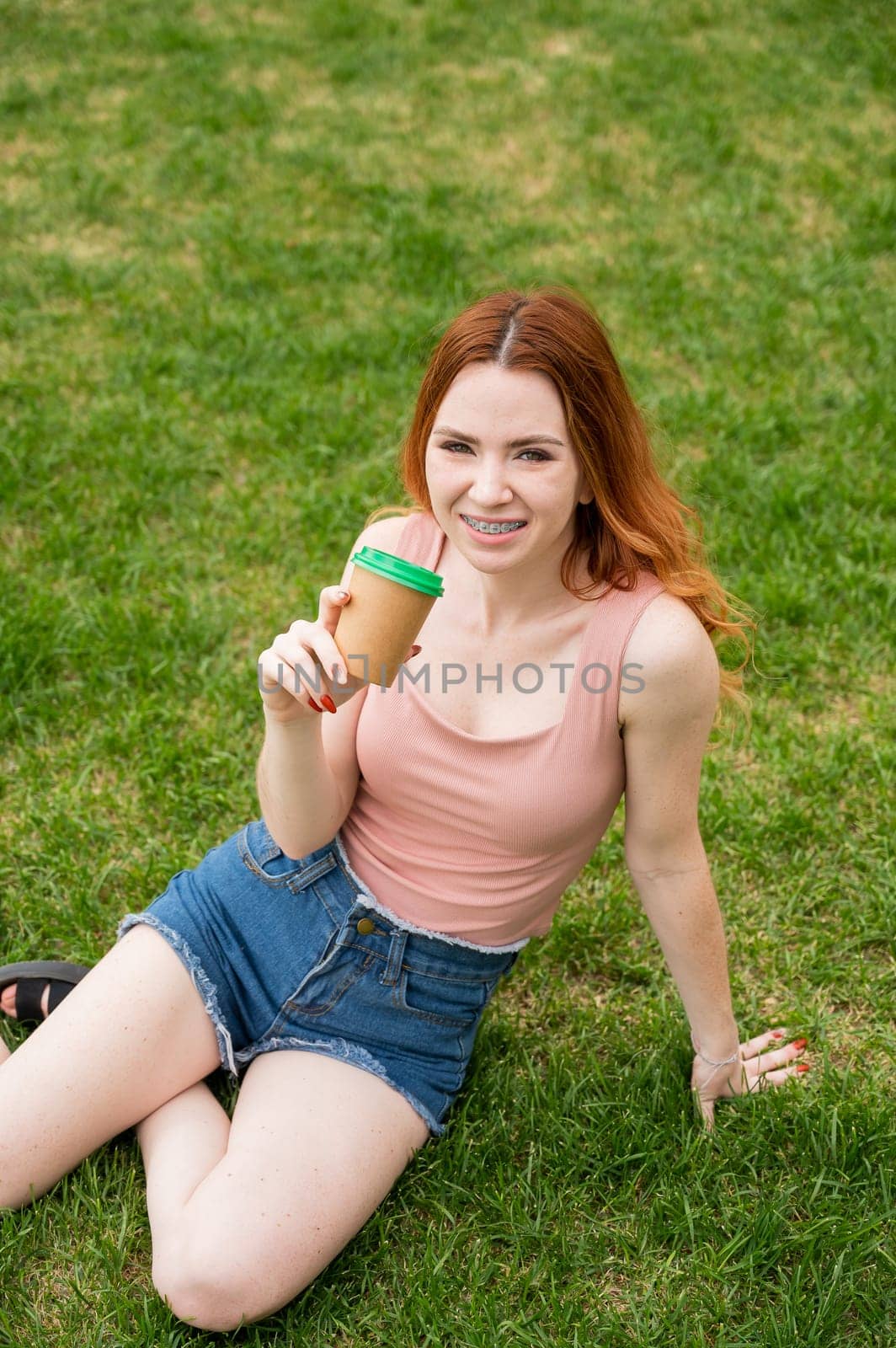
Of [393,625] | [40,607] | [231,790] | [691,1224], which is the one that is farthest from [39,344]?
[691,1224]

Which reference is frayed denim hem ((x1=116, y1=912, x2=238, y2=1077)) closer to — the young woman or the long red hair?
the young woman

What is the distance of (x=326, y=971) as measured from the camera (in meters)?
2.42

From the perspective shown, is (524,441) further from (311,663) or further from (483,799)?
(483,799)

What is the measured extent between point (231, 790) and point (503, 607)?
1.25 m

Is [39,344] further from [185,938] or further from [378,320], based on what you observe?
[185,938]

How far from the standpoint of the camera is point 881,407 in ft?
15.3

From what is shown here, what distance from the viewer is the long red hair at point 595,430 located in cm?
215

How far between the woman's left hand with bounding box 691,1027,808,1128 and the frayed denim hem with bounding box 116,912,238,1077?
92 cm

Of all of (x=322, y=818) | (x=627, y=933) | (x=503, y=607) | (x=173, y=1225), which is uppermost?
(x=503, y=607)

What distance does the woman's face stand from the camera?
2.13 meters

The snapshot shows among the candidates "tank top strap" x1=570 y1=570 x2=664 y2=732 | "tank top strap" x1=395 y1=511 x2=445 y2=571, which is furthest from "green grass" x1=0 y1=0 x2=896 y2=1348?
"tank top strap" x1=395 y1=511 x2=445 y2=571

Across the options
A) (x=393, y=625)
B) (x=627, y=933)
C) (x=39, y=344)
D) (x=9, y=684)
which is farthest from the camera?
(x=39, y=344)

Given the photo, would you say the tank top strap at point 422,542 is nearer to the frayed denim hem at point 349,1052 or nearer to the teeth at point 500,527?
the teeth at point 500,527

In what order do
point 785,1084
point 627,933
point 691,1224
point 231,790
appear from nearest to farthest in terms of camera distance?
1. point 691,1224
2. point 785,1084
3. point 627,933
4. point 231,790
